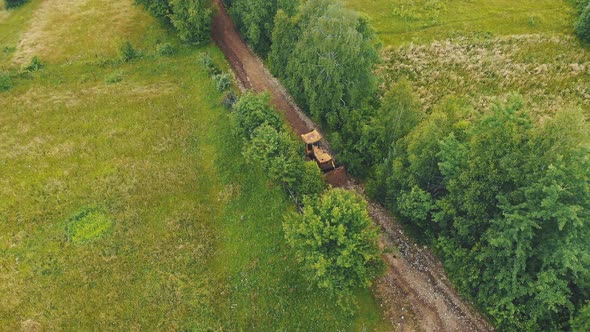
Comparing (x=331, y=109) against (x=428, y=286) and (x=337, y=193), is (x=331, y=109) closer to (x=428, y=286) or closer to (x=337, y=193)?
(x=337, y=193)

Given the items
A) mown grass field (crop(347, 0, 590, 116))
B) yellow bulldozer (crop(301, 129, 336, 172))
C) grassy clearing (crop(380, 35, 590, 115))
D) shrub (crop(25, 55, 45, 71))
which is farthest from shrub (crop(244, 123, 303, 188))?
shrub (crop(25, 55, 45, 71))

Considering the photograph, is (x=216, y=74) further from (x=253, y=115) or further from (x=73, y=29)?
(x=73, y=29)

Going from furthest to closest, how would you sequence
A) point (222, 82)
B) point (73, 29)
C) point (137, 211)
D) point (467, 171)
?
point (73, 29), point (222, 82), point (137, 211), point (467, 171)

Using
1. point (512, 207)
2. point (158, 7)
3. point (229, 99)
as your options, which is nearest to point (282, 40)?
point (229, 99)

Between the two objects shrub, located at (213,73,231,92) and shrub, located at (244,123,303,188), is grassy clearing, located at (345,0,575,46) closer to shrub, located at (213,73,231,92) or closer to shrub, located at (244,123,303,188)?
shrub, located at (213,73,231,92)

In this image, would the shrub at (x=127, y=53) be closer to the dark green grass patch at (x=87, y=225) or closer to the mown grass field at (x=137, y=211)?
the mown grass field at (x=137, y=211)

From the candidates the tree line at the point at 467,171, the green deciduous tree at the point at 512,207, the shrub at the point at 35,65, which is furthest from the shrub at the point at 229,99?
the shrub at the point at 35,65

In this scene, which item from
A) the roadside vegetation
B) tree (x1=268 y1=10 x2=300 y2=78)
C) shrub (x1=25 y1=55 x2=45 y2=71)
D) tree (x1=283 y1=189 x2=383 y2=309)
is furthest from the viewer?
shrub (x1=25 y1=55 x2=45 y2=71)
